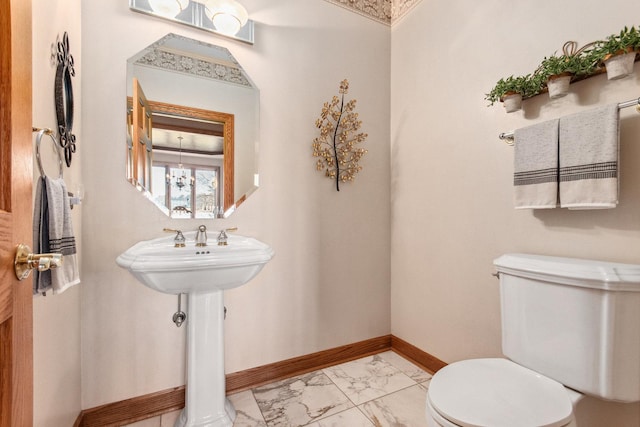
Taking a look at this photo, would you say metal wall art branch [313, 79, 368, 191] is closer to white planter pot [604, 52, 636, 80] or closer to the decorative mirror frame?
the decorative mirror frame

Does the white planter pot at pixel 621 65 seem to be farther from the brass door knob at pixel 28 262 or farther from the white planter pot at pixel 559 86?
the brass door knob at pixel 28 262

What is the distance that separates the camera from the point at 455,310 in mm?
1732

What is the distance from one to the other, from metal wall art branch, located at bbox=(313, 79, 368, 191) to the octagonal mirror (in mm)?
431

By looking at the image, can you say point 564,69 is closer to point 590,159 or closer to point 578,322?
point 590,159

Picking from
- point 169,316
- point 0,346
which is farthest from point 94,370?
point 0,346

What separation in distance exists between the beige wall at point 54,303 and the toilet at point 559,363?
1.28m

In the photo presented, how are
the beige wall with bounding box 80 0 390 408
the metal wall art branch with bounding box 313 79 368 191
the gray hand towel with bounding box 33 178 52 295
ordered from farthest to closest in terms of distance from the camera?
the metal wall art branch with bounding box 313 79 368 191
the beige wall with bounding box 80 0 390 408
the gray hand towel with bounding box 33 178 52 295

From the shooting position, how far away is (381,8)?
7.12ft

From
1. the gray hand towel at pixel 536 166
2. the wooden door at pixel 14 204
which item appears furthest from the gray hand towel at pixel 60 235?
the gray hand towel at pixel 536 166

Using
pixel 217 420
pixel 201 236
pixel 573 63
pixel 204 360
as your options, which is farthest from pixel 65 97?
pixel 573 63

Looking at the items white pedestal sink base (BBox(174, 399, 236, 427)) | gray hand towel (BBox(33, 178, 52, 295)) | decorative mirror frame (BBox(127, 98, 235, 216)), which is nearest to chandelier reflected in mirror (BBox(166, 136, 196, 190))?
decorative mirror frame (BBox(127, 98, 235, 216))

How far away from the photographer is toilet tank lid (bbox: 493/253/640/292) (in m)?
0.96

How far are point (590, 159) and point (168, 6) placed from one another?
199cm

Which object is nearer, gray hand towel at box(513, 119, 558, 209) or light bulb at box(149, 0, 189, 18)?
gray hand towel at box(513, 119, 558, 209)
